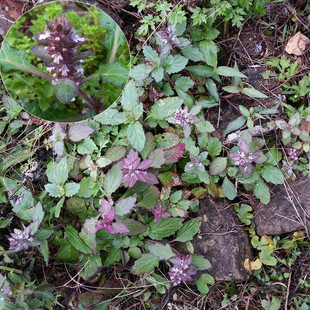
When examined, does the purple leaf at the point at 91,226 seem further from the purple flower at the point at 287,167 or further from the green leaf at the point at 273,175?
the purple flower at the point at 287,167

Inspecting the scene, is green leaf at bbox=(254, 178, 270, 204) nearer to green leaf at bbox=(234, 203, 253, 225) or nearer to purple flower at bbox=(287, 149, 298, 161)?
green leaf at bbox=(234, 203, 253, 225)

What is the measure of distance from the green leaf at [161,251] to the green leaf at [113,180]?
1.51 ft

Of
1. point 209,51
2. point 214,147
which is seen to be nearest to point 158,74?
point 209,51

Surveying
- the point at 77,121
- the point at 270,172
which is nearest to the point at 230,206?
the point at 270,172

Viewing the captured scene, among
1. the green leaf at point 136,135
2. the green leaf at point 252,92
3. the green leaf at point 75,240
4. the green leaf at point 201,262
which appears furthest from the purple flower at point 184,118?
the green leaf at point 75,240

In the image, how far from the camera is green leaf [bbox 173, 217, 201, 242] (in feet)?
8.48

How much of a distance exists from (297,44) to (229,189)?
1338 millimetres

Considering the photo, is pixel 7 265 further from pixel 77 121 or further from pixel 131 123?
pixel 131 123

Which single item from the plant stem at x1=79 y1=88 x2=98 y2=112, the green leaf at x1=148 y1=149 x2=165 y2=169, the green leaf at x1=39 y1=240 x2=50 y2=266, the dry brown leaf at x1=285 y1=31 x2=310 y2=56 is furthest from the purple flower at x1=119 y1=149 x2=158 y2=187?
the dry brown leaf at x1=285 y1=31 x2=310 y2=56

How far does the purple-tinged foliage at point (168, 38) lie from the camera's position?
2613 mm

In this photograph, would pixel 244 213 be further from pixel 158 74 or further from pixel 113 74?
pixel 113 74

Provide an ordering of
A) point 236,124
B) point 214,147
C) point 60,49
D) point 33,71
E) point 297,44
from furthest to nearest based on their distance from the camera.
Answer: point 297,44 < point 236,124 < point 214,147 < point 33,71 < point 60,49

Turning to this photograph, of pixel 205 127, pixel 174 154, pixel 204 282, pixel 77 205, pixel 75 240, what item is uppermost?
pixel 205 127

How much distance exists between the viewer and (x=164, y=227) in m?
2.54
